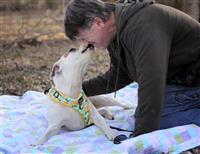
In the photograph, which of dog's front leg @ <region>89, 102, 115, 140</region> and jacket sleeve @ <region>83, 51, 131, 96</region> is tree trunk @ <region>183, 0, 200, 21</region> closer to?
jacket sleeve @ <region>83, 51, 131, 96</region>

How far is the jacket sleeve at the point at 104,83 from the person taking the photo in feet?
11.8

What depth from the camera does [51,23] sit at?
26.3 ft

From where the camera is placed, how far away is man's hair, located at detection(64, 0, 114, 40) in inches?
115

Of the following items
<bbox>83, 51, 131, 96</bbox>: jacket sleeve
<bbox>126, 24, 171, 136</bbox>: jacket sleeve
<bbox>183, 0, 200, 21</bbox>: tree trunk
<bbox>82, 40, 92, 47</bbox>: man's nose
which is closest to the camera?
<bbox>126, 24, 171, 136</bbox>: jacket sleeve

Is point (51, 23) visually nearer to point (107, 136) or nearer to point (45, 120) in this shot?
point (45, 120)

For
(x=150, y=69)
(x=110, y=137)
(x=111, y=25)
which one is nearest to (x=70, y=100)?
(x=110, y=137)

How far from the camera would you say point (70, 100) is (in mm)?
3295

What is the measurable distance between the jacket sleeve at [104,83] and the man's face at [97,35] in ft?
1.71

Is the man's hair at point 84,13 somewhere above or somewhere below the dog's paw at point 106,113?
above

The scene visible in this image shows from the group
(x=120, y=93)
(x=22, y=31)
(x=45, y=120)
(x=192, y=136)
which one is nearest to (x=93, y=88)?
(x=45, y=120)

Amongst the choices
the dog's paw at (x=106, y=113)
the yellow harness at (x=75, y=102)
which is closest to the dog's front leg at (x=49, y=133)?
the yellow harness at (x=75, y=102)

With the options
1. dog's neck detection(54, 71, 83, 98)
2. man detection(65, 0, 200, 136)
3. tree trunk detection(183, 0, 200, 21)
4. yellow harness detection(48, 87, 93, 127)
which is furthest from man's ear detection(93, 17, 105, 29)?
tree trunk detection(183, 0, 200, 21)

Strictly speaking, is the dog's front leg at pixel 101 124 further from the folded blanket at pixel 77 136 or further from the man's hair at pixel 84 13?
the man's hair at pixel 84 13

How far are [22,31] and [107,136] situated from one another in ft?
14.3
